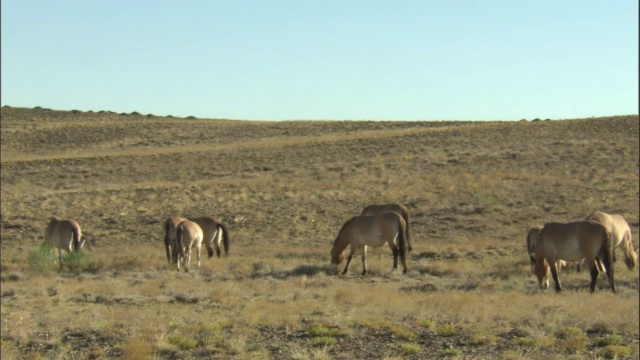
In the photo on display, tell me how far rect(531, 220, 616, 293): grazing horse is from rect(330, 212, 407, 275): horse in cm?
397

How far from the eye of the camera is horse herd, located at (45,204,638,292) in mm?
17906

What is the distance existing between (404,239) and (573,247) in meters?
4.87

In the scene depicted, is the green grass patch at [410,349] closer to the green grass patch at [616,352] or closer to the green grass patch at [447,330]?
the green grass patch at [447,330]

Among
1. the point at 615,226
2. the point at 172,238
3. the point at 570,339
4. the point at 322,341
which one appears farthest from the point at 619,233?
the point at 172,238

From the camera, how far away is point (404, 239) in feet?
70.3

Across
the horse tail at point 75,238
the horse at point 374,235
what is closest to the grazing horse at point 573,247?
the horse at point 374,235

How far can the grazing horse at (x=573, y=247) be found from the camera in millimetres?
17766

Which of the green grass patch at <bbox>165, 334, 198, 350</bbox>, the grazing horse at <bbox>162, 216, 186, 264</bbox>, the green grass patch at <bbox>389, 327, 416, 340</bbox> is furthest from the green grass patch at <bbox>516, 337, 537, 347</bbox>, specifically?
the grazing horse at <bbox>162, 216, 186, 264</bbox>

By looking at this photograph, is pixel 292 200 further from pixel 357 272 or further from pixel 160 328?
pixel 160 328

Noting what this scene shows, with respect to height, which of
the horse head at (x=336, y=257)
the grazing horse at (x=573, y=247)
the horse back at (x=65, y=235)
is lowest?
the horse head at (x=336, y=257)

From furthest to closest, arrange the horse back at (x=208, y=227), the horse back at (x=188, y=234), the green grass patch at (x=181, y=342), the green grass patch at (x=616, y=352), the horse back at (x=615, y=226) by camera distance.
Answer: the horse back at (x=208, y=227) → the horse back at (x=188, y=234) → the horse back at (x=615, y=226) → the green grass patch at (x=181, y=342) → the green grass patch at (x=616, y=352)

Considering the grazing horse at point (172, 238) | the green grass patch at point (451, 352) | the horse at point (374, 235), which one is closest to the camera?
the green grass patch at point (451, 352)

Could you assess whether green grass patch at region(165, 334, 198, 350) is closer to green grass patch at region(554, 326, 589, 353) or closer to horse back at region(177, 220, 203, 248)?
green grass patch at region(554, 326, 589, 353)

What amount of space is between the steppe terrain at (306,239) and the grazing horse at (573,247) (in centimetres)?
74
